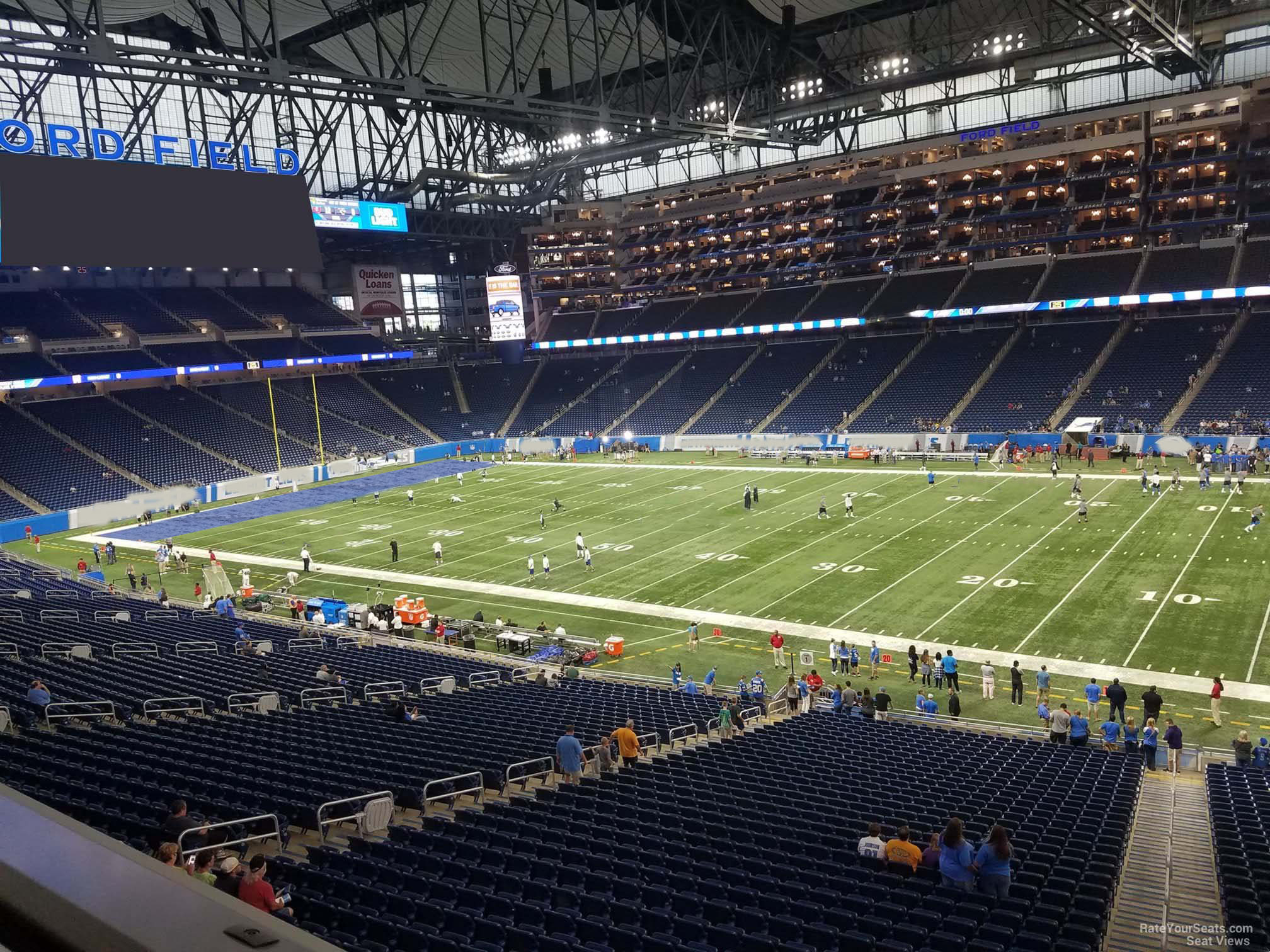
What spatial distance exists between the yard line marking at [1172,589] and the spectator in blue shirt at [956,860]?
17.7 metres

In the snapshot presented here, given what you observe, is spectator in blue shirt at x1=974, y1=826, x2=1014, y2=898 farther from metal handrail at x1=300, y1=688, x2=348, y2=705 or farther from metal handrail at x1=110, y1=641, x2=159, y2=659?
metal handrail at x1=110, y1=641, x2=159, y2=659

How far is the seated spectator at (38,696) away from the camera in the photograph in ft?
49.3

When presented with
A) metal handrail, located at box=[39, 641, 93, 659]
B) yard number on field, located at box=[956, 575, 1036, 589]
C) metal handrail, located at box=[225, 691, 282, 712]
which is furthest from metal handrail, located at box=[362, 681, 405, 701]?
yard number on field, located at box=[956, 575, 1036, 589]

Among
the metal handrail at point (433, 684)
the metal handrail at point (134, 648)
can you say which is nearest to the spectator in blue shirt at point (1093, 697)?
the metal handrail at point (433, 684)

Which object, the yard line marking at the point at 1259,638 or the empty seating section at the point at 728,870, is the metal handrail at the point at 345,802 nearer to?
the empty seating section at the point at 728,870

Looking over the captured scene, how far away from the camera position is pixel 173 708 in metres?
17.0

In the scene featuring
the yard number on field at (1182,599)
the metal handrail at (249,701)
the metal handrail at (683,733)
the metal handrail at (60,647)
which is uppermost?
the metal handrail at (60,647)

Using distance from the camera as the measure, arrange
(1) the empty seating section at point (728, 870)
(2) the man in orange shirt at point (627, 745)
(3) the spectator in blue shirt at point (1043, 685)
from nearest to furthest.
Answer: (1) the empty seating section at point (728, 870)
(2) the man in orange shirt at point (627, 745)
(3) the spectator in blue shirt at point (1043, 685)

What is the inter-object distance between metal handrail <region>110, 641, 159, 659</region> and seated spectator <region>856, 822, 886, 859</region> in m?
18.1

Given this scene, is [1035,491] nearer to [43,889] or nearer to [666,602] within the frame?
[666,602]

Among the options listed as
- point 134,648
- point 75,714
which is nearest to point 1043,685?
point 75,714

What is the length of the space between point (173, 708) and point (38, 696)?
2312mm

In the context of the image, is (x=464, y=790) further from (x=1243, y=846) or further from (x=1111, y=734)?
(x=1111, y=734)

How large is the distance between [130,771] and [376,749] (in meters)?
3.94
